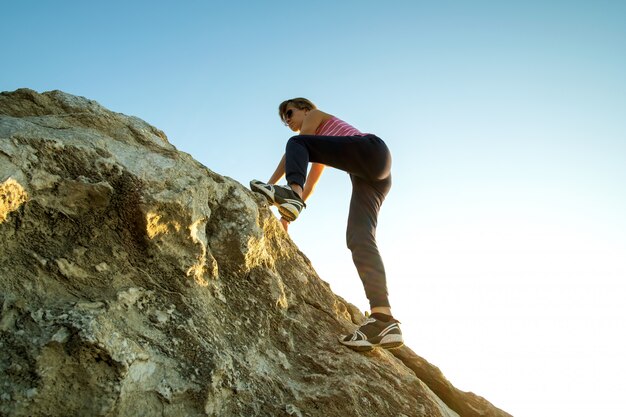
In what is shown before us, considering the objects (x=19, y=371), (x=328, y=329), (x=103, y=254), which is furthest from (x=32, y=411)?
(x=328, y=329)

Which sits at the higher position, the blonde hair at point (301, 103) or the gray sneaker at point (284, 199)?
the blonde hair at point (301, 103)

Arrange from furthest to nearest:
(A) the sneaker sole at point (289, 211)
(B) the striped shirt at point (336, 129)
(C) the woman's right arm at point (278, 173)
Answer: (C) the woman's right arm at point (278, 173)
(B) the striped shirt at point (336, 129)
(A) the sneaker sole at point (289, 211)

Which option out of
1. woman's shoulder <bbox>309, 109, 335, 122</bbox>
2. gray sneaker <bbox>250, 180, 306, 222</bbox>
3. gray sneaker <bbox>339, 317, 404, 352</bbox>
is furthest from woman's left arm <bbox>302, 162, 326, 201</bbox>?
gray sneaker <bbox>339, 317, 404, 352</bbox>

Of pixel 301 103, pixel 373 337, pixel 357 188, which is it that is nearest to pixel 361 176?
pixel 357 188

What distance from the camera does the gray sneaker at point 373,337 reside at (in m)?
3.93

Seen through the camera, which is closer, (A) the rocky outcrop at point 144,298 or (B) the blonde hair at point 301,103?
(A) the rocky outcrop at point 144,298

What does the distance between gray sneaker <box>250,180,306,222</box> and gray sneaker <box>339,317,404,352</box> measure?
126 centimetres

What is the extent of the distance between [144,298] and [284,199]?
172cm

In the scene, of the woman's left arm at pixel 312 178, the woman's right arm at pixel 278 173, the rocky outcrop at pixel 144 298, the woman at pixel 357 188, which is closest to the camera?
the rocky outcrop at pixel 144 298

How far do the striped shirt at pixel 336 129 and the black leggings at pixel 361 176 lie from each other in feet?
0.86

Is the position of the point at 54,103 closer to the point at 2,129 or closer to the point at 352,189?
the point at 2,129

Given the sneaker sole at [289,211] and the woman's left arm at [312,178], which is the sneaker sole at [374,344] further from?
the woman's left arm at [312,178]

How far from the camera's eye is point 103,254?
119 inches

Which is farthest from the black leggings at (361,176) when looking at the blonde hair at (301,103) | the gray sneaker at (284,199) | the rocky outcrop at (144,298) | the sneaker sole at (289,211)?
the blonde hair at (301,103)
